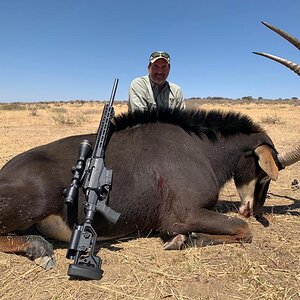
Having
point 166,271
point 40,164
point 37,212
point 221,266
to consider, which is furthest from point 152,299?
point 40,164

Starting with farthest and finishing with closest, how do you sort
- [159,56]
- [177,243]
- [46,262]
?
1. [159,56]
2. [177,243]
3. [46,262]

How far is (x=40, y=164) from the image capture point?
394 cm

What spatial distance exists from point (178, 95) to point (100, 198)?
12.1ft

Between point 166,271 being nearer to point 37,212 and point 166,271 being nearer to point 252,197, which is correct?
point 37,212

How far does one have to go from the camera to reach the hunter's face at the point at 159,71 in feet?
21.1

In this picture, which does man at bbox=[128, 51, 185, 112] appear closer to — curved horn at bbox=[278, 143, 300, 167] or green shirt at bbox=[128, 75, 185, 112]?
green shirt at bbox=[128, 75, 185, 112]

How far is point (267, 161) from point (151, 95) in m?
2.81

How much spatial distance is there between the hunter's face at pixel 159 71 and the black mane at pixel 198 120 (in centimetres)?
172

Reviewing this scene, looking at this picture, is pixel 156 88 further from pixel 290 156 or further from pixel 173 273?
pixel 173 273

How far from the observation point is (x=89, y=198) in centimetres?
365

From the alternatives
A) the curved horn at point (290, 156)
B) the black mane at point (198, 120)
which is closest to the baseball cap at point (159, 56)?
the black mane at point (198, 120)

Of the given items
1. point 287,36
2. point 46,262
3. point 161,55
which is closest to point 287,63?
point 287,36

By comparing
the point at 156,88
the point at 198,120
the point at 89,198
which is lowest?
the point at 89,198

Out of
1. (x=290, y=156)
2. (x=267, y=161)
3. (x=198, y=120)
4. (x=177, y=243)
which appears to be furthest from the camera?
(x=198, y=120)
